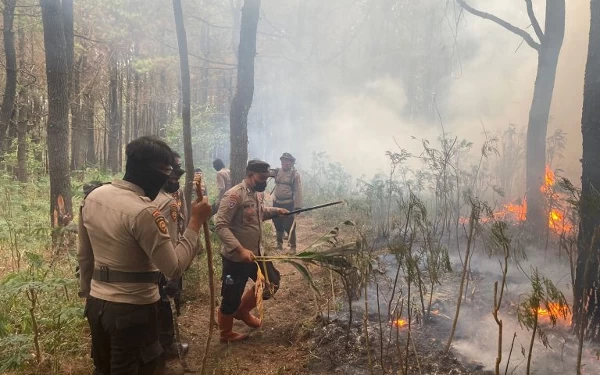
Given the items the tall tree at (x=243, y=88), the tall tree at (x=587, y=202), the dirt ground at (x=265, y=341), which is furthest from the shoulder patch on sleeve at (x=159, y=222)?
the tall tree at (x=243, y=88)

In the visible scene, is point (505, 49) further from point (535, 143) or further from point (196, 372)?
point (196, 372)

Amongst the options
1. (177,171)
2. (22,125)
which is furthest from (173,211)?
(22,125)

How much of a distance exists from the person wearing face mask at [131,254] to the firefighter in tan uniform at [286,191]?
5889 millimetres

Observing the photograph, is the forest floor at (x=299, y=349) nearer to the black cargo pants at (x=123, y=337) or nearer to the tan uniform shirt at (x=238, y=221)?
the tan uniform shirt at (x=238, y=221)

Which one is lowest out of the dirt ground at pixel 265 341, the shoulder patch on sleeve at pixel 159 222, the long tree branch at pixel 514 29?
the dirt ground at pixel 265 341

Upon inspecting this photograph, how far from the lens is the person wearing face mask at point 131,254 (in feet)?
7.02

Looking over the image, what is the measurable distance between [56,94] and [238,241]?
12.2 feet

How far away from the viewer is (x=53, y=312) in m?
3.79

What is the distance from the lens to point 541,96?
8039 mm

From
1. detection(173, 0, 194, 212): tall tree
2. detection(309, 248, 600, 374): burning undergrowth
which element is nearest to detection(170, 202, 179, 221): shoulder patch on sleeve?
detection(309, 248, 600, 374): burning undergrowth

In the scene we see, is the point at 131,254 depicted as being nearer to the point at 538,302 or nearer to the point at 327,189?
the point at 538,302

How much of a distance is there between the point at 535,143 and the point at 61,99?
8.43 metres

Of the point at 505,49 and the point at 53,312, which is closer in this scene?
the point at 53,312

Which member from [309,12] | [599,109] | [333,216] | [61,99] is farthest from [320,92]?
[599,109]
